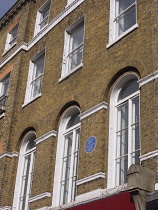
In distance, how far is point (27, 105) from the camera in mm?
16031

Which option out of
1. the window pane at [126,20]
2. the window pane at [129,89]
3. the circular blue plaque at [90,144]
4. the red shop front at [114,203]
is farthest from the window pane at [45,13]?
the red shop front at [114,203]

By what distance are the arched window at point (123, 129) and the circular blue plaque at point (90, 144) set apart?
54 centimetres

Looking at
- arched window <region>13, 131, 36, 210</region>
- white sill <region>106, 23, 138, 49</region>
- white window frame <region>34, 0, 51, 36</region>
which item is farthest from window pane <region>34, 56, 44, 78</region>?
white sill <region>106, 23, 138, 49</region>

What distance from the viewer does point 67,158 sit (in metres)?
13.1

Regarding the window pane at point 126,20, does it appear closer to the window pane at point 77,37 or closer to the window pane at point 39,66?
the window pane at point 77,37

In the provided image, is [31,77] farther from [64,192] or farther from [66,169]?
[64,192]

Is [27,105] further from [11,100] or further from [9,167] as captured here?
[9,167]

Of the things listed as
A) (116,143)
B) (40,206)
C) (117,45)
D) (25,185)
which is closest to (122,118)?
(116,143)

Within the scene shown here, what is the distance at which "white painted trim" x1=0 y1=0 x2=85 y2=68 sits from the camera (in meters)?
15.7

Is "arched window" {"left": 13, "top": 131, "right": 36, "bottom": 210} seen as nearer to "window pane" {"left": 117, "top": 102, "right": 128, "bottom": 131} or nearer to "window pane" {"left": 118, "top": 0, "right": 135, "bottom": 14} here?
"window pane" {"left": 117, "top": 102, "right": 128, "bottom": 131}

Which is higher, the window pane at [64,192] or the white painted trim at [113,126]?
the white painted trim at [113,126]

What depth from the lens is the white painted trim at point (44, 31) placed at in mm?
15745

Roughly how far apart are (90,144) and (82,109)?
137 centimetres

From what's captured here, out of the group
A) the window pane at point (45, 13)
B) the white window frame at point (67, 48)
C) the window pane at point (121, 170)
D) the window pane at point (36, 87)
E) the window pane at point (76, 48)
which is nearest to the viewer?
the window pane at point (121, 170)
